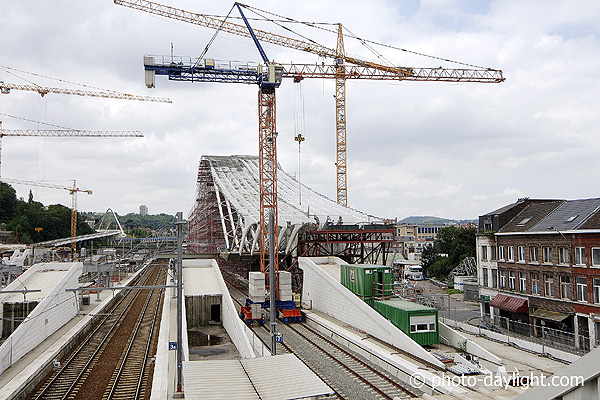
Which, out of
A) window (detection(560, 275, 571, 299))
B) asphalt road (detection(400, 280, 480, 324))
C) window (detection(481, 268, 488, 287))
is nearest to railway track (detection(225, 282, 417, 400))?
asphalt road (detection(400, 280, 480, 324))

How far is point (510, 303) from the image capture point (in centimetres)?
Answer: 3325

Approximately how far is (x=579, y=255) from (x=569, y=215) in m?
4.28

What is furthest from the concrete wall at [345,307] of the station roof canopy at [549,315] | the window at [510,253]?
the window at [510,253]

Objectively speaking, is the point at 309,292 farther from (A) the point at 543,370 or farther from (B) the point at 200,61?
(B) the point at 200,61

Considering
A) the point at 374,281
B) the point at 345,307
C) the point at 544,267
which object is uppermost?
the point at 544,267

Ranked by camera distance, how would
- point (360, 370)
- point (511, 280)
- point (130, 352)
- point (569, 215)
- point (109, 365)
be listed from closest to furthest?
point (360, 370) < point (109, 365) < point (130, 352) < point (569, 215) < point (511, 280)

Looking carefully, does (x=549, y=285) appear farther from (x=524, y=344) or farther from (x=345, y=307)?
(x=345, y=307)

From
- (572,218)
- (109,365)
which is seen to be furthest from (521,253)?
(109,365)

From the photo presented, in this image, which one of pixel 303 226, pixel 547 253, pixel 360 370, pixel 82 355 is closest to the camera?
pixel 360 370

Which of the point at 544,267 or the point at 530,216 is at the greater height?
the point at 530,216

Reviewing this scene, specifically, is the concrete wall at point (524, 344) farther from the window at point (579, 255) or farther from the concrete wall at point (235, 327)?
the concrete wall at point (235, 327)

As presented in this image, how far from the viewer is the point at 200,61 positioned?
48.0 meters

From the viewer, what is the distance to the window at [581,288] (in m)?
27.5

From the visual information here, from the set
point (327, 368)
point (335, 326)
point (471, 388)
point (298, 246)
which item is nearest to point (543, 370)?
point (471, 388)
